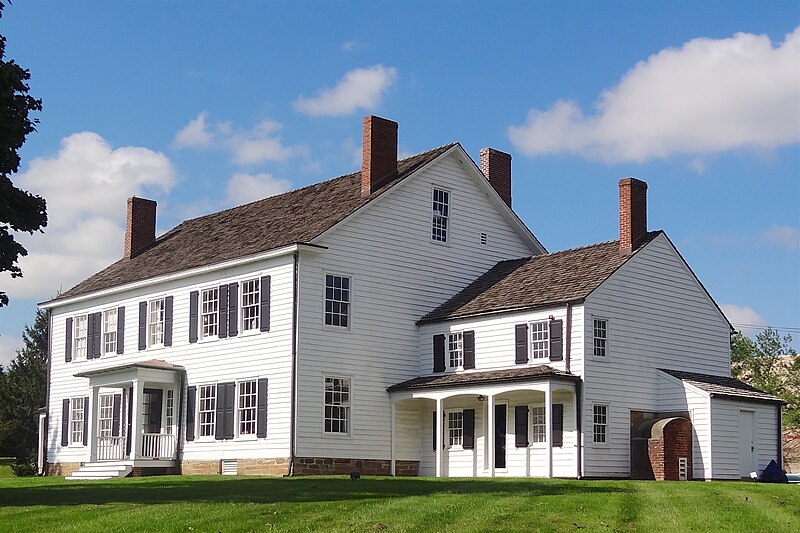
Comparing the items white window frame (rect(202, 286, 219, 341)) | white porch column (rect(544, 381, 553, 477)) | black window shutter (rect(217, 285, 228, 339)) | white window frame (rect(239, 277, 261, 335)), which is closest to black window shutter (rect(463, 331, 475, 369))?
white porch column (rect(544, 381, 553, 477))

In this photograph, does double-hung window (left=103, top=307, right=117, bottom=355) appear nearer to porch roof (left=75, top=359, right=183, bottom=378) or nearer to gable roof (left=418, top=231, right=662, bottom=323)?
porch roof (left=75, top=359, right=183, bottom=378)

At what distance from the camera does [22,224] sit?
71.9ft

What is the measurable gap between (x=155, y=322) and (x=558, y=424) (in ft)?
47.0

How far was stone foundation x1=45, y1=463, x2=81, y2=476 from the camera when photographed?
134 ft

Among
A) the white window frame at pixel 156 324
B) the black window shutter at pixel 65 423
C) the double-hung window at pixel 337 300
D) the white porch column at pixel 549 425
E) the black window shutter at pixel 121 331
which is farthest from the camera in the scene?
the black window shutter at pixel 65 423

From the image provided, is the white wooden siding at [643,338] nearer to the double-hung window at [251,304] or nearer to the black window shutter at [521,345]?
the black window shutter at [521,345]

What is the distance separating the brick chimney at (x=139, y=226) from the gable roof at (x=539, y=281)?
44.9 ft

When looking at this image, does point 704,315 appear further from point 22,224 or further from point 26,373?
point 26,373

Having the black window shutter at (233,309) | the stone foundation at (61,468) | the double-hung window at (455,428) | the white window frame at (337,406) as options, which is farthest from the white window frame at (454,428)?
the stone foundation at (61,468)

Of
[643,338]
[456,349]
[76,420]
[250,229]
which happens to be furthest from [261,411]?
[76,420]

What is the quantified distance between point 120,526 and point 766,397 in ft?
72.0

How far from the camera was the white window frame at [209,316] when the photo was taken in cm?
3497

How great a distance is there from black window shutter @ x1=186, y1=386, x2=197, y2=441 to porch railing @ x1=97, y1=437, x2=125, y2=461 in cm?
274

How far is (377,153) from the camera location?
35312 millimetres
